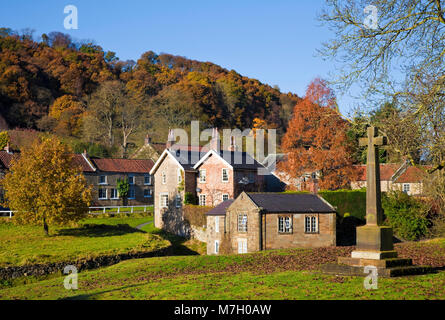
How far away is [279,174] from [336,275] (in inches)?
1548

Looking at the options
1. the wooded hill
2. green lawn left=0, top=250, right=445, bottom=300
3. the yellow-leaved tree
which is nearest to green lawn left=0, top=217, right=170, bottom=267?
the yellow-leaved tree

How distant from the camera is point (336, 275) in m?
17.4

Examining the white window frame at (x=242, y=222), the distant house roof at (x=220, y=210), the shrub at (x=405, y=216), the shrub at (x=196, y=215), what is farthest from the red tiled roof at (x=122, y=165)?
the shrub at (x=405, y=216)

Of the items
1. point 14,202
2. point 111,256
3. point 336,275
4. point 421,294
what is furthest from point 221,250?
point 421,294

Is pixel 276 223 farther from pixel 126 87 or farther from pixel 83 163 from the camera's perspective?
pixel 126 87

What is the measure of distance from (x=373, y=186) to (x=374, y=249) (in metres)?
2.18

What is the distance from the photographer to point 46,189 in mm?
44844

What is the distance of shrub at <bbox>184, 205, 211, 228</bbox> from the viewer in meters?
50.2

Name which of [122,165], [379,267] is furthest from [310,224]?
[122,165]

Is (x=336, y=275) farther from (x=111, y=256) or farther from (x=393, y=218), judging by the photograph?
(x=393, y=218)

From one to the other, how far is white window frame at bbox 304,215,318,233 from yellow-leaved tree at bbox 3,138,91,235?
20.1 meters

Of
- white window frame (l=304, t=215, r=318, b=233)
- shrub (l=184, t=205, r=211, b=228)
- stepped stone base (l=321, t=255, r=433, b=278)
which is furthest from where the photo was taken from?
shrub (l=184, t=205, r=211, b=228)

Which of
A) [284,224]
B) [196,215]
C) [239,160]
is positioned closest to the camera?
[284,224]

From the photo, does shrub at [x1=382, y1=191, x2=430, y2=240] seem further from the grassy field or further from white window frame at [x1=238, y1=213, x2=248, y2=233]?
the grassy field
